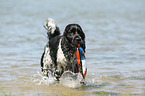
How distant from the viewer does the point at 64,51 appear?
19.0 ft

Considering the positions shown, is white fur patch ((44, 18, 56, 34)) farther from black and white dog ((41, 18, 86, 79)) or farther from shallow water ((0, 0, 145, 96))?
shallow water ((0, 0, 145, 96))

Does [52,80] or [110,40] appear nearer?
[52,80]

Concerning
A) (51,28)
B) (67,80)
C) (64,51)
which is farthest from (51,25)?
(67,80)

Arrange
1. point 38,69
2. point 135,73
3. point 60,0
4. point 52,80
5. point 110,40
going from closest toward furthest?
point 52,80, point 135,73, point 38,69, point 110,40, point 60,0

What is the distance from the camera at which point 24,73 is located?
7.75 meters

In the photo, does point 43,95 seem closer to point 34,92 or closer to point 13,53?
point 34,92

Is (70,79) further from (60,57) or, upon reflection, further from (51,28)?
(51,28)

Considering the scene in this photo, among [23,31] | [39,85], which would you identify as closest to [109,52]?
[39,85]

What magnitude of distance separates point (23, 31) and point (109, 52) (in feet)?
19.1

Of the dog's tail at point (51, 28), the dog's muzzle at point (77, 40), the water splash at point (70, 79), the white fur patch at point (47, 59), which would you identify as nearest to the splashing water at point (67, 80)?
the water splash at point (70, 79)

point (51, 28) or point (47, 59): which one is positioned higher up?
point (51, 28)

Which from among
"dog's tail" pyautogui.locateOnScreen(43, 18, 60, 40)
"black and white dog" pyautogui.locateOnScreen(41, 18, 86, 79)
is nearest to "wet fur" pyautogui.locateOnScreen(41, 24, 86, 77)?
"black and white dog" pyautogui.locateOnScreen(41, 18, 86, 79)

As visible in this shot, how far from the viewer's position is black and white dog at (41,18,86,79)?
5.68 meters

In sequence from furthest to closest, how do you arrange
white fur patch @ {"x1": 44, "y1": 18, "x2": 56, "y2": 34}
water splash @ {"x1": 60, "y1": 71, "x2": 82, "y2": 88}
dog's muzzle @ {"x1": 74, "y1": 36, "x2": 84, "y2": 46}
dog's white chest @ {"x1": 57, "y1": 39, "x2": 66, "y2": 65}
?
white fur patch @ {"x1": 44, "y1": 18, "x2": 56, "y2": 34}, water splash @ {"x1": 60, "y1": 71, "x2": 82, "y2": 88}, dog's white chest @ {"x1": 57, "y1": 39, "x2": 66, "y2": 65}, dog's muzzle @ {"x1": 74, "y1": 36, "x2": 84, "y2": 46}
